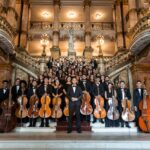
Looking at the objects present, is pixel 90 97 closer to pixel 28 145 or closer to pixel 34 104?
pixel 34 104

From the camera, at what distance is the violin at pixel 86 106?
7.14 meters

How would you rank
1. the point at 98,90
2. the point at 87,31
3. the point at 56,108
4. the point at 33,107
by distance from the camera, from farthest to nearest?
1. the point at 87,31
2. the point at 98,90
3. the point at 33,107
4. the point at 56,108

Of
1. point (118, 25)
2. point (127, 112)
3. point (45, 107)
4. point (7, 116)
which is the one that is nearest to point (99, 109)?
point (127, 112)

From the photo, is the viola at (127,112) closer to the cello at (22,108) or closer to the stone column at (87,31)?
the cello at (22,108)

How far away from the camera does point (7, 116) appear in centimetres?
677

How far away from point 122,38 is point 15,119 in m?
14.3

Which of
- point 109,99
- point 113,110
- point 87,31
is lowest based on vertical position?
Answer: point 113,110

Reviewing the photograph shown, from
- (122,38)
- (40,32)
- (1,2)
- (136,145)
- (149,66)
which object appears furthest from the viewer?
(40,32)

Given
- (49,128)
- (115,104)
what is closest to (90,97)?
(115,104)

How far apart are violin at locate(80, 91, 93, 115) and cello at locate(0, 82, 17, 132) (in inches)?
82.7

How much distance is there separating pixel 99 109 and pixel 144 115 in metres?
1.33

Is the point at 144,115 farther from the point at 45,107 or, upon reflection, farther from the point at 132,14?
the point at 132,14

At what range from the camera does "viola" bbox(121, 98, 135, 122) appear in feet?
23.2

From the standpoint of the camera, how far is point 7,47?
428 inches
